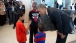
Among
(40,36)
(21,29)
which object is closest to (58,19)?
(40,36)

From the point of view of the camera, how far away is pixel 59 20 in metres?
3.17

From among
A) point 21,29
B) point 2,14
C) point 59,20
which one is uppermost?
point 59,20

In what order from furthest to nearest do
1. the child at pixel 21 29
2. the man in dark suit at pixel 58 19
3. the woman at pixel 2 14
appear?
the woman at pixel 2 14, the child at pixel 21 29, the man in dark suit at pixel 58 19

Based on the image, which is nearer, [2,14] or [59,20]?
[59,20]

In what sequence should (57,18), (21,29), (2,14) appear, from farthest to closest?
1. (2,14)
2. (21,29)
3. (57,18)

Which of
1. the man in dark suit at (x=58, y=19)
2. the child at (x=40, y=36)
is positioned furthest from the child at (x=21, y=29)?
the man in dark suit at (x=58, y=19)

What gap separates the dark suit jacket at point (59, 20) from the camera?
3.16 meters

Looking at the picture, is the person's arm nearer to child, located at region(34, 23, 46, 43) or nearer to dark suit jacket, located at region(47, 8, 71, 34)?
dark suit jacket, located at region(47, 8, 71, 34)

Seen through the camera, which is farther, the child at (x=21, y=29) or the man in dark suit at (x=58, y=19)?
the child at (x=21, y=29)

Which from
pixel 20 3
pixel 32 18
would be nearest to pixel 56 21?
pixel 32 18

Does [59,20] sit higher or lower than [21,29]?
higher

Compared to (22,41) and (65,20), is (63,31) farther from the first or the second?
(22,41)

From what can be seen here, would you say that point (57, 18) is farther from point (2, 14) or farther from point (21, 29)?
point (2, 14)

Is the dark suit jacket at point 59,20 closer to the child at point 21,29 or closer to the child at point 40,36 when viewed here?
the child at point 40,36
